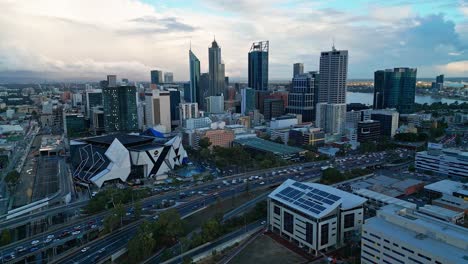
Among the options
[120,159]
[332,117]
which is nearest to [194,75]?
[332,117]

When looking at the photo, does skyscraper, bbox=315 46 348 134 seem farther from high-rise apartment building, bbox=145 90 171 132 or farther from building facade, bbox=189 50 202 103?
building facade, bbox=189 50 202 103

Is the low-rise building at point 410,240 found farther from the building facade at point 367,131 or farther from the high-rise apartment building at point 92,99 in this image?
the high-rise apartment building at point 92,99

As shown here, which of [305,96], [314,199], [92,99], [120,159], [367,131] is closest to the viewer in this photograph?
[314,199]

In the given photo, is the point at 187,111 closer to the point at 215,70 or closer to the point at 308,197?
the point at 215,70

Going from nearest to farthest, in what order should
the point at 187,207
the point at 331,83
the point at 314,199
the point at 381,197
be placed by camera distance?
the point at 314,199
the point at 381,197
the point at 187,207
the point at 331,83

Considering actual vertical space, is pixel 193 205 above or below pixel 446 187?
below

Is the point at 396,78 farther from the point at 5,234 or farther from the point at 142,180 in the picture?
the point at 5,234

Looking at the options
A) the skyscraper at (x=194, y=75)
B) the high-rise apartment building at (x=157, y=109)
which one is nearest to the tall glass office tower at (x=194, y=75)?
the skyscraper at (x=194, y=75)
